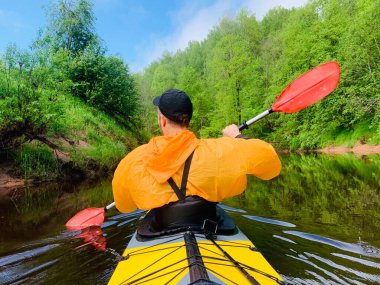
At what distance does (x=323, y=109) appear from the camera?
1972cm

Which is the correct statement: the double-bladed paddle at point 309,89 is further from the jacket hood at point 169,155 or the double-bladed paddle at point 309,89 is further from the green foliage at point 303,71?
the green foliage at point 303,71

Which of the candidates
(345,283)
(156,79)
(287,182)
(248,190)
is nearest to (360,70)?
(287,182)

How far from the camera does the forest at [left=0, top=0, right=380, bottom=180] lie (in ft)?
31.6

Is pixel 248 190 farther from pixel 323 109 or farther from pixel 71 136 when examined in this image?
pixel 323 109

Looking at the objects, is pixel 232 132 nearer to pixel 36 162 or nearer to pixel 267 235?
pixel 267 235

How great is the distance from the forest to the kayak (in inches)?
306

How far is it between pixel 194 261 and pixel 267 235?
2.56 m

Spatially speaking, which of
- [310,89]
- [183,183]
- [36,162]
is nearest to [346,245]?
[310,89]

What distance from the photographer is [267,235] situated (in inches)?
165

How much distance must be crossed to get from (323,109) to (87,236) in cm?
1823

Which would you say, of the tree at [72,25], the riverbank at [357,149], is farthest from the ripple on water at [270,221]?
the tree at [72,25]

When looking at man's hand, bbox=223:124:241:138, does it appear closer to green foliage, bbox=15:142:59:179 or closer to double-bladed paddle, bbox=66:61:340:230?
double-bladed paddle, bbox=66:61:340:230

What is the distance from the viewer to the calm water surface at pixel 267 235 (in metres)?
3.15

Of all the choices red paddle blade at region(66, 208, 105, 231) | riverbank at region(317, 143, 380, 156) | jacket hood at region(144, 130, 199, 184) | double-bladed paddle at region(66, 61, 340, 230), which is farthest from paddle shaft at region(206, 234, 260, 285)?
riverbank at region(317, 143, 380, 156)
